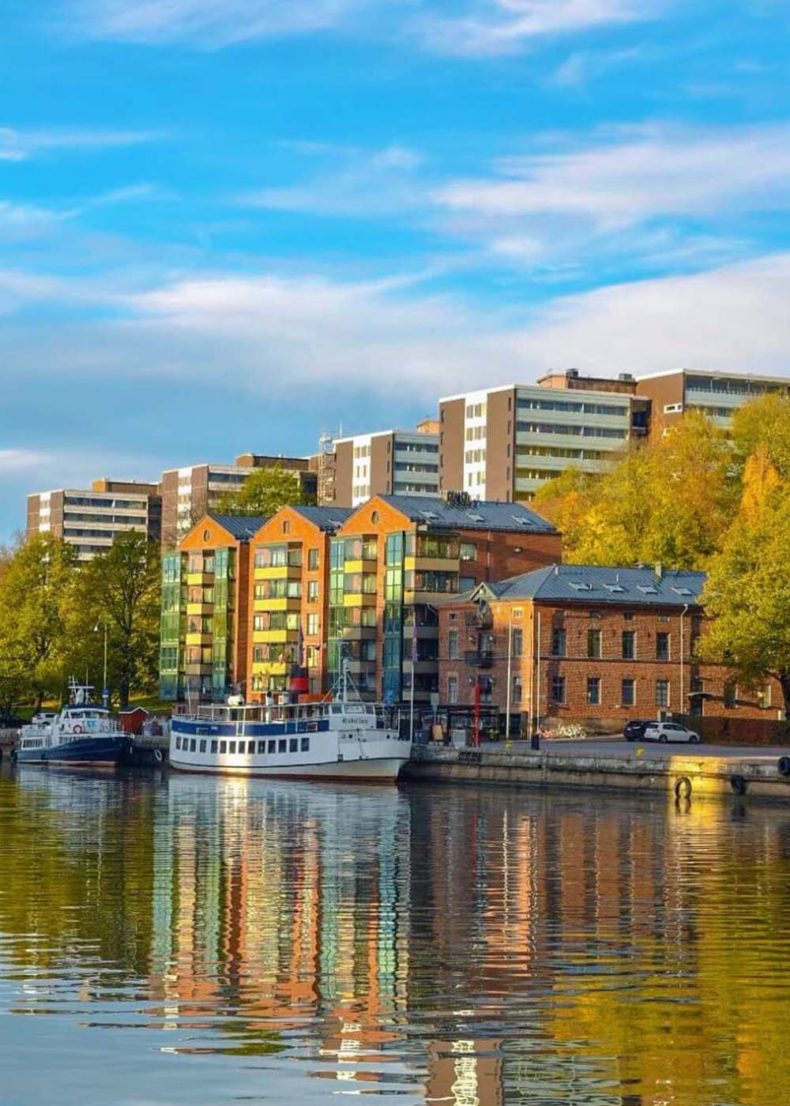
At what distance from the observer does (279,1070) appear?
2552cm

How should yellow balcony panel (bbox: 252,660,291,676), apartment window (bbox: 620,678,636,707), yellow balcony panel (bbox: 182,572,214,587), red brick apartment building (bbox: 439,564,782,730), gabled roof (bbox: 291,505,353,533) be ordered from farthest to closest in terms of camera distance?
1. yellow balcony panel (bbox: 182,572,214,587)
2. yellow balcony panel (bbox: 252,660,291,676)
3. gabled roof (bbox: 291,505,353,533)
4. apartment window (bbox: 620,678,636,707)
5. red brick apartment building (bbox: 439,564,782,730)

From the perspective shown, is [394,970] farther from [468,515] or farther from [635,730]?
[468,515]

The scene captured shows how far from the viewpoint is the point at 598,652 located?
429 ft

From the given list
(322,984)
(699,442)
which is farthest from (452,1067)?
(699,442)

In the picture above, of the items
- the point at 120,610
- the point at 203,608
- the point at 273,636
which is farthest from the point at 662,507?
the point at 120,610

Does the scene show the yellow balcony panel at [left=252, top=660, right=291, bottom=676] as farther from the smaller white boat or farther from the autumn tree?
the autumn tree

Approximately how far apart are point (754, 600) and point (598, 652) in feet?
64.4

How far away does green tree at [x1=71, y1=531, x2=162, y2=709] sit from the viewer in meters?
170

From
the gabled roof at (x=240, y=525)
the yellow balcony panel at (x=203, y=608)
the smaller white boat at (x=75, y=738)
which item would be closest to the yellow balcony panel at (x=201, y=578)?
the yellow balcony panel at (x=203, y=608)

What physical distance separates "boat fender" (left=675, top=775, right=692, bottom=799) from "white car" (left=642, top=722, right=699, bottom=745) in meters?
26.5

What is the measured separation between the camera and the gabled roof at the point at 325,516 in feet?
532

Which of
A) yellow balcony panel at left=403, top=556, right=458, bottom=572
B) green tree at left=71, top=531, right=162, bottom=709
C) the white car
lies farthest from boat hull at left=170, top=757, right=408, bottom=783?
green tree at left=71, top=531, right=162, bottom=709

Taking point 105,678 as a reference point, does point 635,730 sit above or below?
below

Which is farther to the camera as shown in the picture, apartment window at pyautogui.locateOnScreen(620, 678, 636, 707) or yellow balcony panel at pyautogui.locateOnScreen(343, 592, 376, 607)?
yellow balcony panel at pyautogui.locateOnScreen(343, 592, 376, 607)
